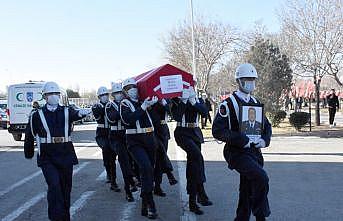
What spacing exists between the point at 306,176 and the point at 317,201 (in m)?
2.51

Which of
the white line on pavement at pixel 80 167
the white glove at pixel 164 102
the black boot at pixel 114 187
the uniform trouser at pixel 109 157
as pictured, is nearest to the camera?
the white glove at pixel 164 102

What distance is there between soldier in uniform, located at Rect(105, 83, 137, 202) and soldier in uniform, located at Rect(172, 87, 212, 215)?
→ 1.16 meters

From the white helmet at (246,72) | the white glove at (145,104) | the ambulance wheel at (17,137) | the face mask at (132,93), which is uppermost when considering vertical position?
the white helmet at (246,72)

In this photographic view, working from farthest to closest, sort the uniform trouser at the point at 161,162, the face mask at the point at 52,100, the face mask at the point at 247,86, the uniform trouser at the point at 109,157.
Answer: the uniform trouser at the point at 109,157 → the uniform trouser at the point at 161,162 → the face mask at the point at 52,100 → the face mask at the point at 247,86

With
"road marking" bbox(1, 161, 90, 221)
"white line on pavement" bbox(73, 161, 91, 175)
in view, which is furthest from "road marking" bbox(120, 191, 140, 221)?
"white line on pavement" bbox(73, 161, 91, 175)

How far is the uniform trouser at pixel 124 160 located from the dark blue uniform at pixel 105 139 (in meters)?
0.65

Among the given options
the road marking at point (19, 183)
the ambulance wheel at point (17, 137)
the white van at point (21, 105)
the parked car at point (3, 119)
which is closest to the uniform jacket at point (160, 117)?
the road marking at point (19, 183)

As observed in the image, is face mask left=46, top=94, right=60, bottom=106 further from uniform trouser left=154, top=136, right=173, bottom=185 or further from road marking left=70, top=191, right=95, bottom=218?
uniform trouser left=154, top=136, right=173, bottom=185

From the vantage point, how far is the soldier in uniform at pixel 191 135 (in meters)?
7.96

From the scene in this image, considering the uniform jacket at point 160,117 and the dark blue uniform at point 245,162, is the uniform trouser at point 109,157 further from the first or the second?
the dark blue uniform at point 245,162

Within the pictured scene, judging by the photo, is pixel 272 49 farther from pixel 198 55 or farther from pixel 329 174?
pixel 329 174

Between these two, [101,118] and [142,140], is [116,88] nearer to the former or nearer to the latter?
[101,118]

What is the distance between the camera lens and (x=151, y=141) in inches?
307

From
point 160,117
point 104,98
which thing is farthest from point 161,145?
point 104,98
